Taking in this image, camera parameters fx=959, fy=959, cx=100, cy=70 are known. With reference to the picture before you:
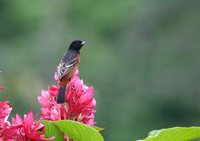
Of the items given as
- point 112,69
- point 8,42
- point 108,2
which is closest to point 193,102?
point 112,69

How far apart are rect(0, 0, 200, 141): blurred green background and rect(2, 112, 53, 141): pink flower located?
15.6m

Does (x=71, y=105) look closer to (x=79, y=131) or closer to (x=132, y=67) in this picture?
(x=79, y=131)

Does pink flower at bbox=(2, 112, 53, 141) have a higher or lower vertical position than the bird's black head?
lower

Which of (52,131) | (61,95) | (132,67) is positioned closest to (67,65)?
(61,95)

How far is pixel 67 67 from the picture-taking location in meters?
3.89

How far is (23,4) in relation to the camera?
33.3 m

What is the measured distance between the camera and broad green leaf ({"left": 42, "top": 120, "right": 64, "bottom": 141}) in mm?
2694

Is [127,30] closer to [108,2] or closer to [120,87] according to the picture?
[120,87]

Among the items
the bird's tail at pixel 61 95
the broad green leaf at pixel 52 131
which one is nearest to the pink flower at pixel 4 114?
the broad green leaf at pixel 52 131

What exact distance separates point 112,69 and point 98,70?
68 cm

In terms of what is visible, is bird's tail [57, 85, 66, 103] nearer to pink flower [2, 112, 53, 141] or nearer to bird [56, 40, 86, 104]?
bird [56, 40, 86, 104]

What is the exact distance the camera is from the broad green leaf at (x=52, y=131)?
269 centimetres

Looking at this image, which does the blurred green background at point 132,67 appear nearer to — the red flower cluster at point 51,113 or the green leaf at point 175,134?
the red flower cluster at point 51,113

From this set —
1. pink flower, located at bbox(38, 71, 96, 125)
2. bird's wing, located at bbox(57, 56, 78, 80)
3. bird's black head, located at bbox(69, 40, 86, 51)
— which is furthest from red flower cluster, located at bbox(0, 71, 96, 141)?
bird's black head, located at bbox(69, 40, 86, 51)
